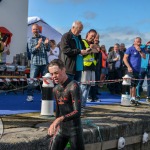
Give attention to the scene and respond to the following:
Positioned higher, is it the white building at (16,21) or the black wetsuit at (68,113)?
the white building at (16,21)

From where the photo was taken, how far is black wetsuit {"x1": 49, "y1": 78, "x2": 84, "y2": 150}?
4.18m

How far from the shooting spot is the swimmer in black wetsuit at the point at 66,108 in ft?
13.6

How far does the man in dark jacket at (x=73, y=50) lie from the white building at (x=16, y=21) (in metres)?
9.47

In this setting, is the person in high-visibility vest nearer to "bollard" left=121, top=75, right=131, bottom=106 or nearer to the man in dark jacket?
the man in dark jacket

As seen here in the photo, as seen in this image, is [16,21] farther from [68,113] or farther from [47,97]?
[68,113]

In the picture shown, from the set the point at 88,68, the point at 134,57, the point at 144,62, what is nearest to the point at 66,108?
the point at 88,68

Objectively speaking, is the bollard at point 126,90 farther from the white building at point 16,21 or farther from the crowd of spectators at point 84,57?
the white building at point 16,21

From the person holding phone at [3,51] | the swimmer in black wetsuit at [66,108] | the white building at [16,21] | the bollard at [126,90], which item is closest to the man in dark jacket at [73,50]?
the person holding phone at [3,51]

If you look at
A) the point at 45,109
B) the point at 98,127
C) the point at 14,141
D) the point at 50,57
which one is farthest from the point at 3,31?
the point at 14,141

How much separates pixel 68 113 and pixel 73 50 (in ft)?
9.29

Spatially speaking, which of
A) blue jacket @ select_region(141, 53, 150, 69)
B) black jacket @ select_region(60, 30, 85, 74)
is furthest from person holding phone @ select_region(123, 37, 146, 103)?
black jacket @ select_region(60, 30, 85, 74)

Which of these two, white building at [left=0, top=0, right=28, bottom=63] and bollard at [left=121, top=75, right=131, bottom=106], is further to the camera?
white building at [left=0, top=0, right=28, bottom=63]

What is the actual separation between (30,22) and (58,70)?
1456 centimetres

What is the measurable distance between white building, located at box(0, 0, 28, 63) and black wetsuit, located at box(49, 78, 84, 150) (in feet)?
40.2
